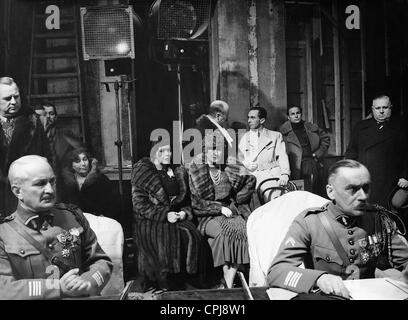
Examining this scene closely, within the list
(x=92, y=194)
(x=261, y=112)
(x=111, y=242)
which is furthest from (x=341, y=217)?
(x=92, y=194)

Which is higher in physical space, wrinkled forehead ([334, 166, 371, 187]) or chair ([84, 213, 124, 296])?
wrinkled forehead ([334, 166, 371, 187])

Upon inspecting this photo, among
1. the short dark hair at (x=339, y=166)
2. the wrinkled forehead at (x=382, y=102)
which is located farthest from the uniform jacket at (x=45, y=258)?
the wrinkled forehead at (x=382, y=102)

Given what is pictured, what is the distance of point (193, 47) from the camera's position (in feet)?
12.6

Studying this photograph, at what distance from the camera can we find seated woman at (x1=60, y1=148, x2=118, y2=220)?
12.1ft

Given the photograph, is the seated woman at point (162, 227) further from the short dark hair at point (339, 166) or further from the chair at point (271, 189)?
the short dark hair at point (339, 166)

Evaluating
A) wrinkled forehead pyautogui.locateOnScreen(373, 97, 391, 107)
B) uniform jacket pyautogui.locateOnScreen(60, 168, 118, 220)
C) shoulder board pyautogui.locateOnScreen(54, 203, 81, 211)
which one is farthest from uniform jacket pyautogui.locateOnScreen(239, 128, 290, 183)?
shoulder board pyautogui.locateOnScreen(54, 203, 81, 211)

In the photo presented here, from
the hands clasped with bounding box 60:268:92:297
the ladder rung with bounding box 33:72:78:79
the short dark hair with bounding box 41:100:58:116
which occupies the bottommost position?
the hands clasped with bounding box 60:268:92:297

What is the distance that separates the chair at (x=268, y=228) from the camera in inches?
133

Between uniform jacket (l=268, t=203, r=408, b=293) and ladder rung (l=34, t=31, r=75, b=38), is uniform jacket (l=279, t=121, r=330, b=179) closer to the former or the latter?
uniform jacket (l=268, t=203, r=408, b=293)

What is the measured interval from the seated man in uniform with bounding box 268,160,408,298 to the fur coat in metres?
0.78

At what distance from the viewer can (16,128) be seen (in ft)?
12.2

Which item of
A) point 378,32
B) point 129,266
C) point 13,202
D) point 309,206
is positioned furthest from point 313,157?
point 13,202
